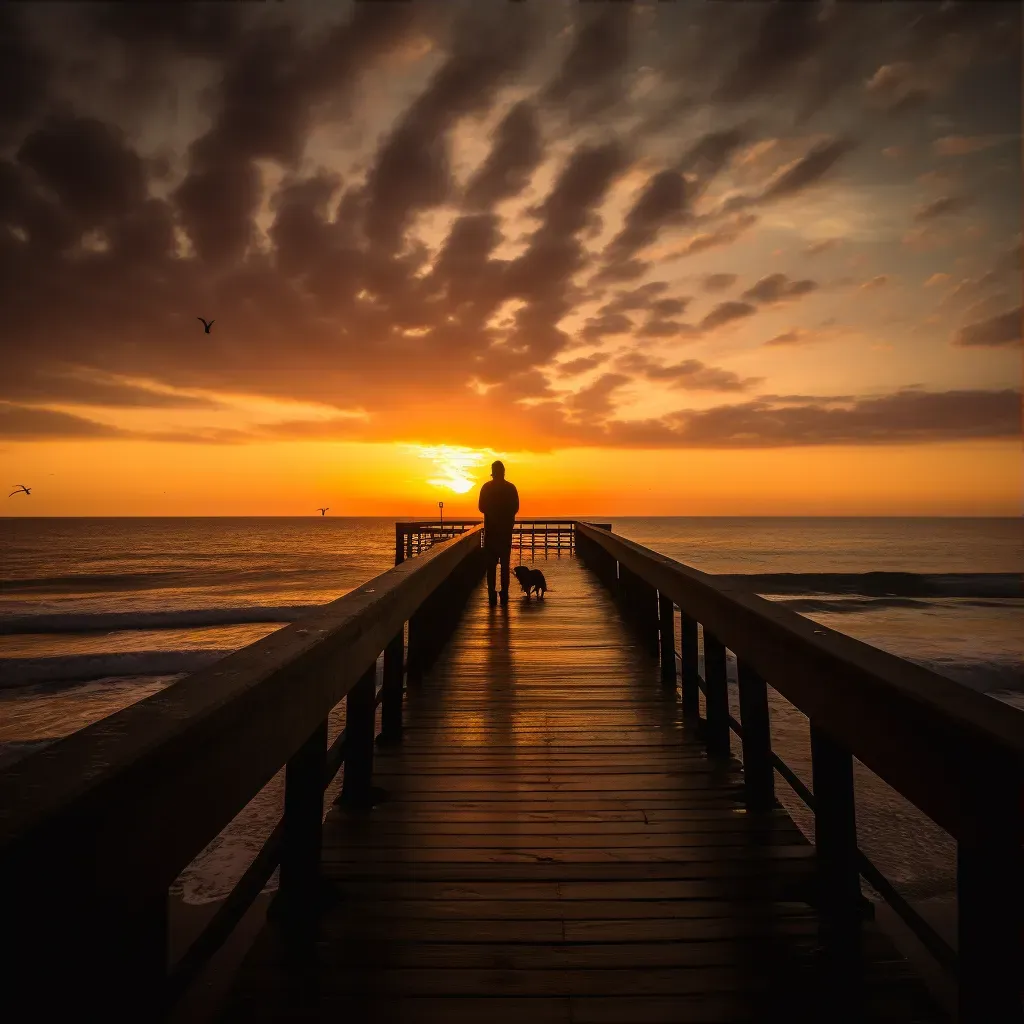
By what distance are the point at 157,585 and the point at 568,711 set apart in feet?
144

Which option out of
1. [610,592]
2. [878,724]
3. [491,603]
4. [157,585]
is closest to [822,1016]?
[878,724]

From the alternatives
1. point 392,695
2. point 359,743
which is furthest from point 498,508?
point 359,743

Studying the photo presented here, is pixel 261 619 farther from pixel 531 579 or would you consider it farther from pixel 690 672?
pixel 690 672

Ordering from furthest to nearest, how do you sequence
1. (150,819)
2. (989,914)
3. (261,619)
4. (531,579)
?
(261,619), (531,579), (989,914), (150,819)

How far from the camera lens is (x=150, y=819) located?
3.22 feet

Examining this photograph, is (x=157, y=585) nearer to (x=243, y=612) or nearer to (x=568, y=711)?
(x=243, y=612)

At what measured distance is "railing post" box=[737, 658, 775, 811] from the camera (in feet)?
9.99

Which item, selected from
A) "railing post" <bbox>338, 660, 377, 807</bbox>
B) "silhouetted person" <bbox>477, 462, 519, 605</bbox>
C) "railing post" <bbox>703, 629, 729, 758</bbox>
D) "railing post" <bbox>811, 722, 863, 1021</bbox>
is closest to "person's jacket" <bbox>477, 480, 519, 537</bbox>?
"silhouetted person" <bbox>477, 462, 519, 605</bbox>

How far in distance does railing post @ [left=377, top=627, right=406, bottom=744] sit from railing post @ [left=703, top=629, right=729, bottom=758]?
1.83 metres

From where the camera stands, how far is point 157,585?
41.8 metres

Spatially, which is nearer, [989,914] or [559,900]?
[989,914]

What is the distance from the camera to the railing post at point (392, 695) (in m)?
3.89

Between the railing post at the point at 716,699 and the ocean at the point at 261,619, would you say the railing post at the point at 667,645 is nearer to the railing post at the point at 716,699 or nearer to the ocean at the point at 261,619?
the railing post at the point at 716,699

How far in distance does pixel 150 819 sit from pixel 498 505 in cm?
838
